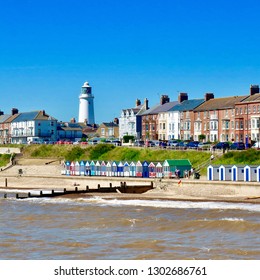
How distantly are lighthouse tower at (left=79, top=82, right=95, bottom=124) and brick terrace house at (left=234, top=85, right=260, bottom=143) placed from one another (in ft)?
241

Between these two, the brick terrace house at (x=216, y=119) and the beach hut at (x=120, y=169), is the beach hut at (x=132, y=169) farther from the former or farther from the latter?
the brick terrace house at (x=216, y=119)

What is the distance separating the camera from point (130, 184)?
6412 cm

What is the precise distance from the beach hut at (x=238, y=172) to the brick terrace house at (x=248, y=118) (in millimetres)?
24611

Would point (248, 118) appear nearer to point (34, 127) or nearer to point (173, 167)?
point (173, 167)

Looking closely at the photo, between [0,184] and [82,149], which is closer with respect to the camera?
[0,184]

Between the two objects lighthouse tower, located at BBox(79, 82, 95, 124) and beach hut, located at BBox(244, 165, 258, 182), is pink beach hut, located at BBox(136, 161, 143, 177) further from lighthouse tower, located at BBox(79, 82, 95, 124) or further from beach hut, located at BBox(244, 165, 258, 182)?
lighthouse tower, located at BBox(79, 82, 95, 124)

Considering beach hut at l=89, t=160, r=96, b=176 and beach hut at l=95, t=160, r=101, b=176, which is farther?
beach hut at l=89, t=160, r=96, b=176

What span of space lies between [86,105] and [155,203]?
109228mm

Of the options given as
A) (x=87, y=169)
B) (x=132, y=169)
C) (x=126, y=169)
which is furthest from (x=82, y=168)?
(x=132, y=169)

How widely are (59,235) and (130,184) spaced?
29.1m

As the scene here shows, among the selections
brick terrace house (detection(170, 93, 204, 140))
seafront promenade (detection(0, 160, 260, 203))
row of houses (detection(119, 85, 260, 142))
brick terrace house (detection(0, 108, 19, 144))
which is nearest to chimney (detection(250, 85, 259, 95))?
row of houses (detection(119, 85, 260, 142))

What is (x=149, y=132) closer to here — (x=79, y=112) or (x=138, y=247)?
(x=79, y=112)

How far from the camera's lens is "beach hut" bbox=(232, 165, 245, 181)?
58.9m
